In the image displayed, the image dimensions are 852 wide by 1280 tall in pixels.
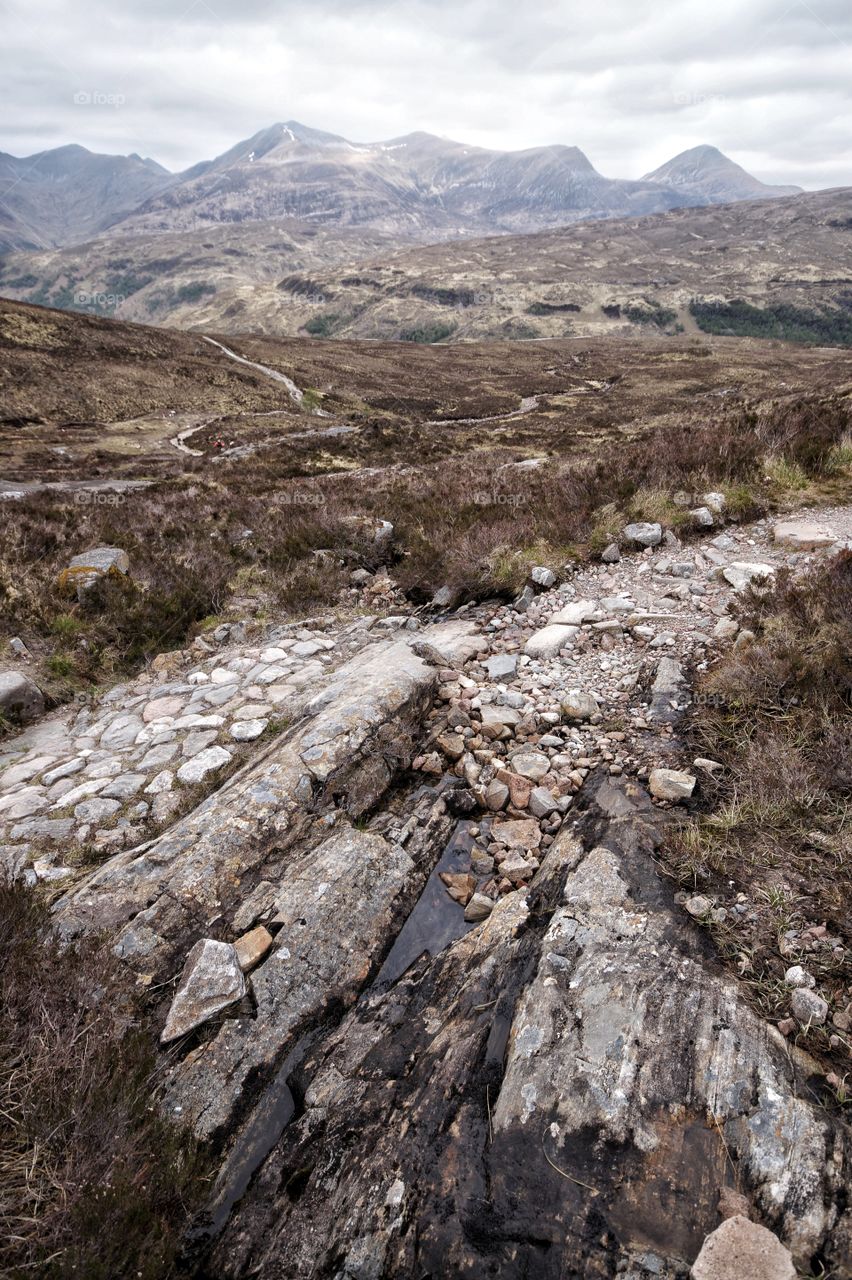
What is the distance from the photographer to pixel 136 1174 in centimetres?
246

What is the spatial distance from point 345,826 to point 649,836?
2.32m

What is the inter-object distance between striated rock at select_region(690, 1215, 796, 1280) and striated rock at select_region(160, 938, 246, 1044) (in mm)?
2564

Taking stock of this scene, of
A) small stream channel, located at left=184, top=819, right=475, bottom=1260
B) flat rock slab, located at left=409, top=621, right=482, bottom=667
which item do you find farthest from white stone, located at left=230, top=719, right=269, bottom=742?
small stream channel, located at left=184, top=819, right=475, bottom=1260

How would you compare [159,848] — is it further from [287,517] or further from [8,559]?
[287,517]

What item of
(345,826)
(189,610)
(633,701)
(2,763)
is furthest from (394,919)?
(189,610)

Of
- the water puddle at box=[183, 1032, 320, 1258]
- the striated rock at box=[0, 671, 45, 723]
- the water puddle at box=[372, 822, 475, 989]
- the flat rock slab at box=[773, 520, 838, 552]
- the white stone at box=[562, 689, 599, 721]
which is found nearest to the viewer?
the water puddle at box=[183, 1032, 320, 1258]

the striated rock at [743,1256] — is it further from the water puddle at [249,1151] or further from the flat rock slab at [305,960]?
the flat rock slab at [305,960]

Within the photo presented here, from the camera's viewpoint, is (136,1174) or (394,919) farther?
(394,919)

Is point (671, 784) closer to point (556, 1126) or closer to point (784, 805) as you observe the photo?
point (784, 805)

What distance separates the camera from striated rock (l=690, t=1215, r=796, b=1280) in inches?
79.0

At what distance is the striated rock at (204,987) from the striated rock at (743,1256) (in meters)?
2.56

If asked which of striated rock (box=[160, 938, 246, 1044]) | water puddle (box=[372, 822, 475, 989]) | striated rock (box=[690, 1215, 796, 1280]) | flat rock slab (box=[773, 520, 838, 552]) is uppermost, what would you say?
flat rock slab (box=[773, 520, 838, 552])

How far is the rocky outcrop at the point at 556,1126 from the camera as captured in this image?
7.44 ft

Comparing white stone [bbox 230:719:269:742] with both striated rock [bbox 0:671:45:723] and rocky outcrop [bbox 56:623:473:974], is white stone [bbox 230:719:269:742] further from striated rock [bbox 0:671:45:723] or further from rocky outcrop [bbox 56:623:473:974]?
striated rock [bbox 0:671:45:723]
